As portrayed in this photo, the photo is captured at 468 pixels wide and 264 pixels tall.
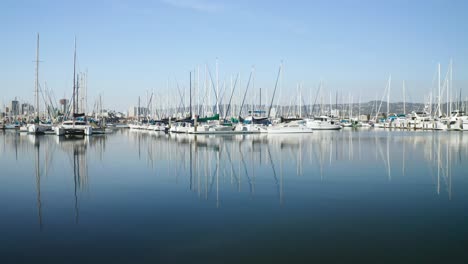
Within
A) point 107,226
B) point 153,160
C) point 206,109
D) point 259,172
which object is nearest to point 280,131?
point 206,109

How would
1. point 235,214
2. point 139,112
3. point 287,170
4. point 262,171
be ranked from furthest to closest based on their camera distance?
point 139,112
point 287,170
point 262,171
point 235,214

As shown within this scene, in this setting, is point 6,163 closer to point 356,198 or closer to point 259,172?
point 259,172

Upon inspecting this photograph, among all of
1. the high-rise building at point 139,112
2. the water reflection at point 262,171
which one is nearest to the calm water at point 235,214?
the water reflection at point 262,171

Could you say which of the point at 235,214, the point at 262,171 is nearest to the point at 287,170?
the point at 262,171

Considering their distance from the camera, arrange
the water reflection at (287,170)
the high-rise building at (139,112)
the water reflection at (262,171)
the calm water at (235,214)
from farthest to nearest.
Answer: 1. the high-rise building at (139,112)
2. the water reflection at (287,170)
3. the water reflection at (262,171)
4. the calm water at (235,214)

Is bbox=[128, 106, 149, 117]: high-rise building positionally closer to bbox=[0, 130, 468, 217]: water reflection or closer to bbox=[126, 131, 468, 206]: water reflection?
bbox=[0, 130, 468, 217]: water reflection

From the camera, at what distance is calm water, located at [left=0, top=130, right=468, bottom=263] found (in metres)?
7.20

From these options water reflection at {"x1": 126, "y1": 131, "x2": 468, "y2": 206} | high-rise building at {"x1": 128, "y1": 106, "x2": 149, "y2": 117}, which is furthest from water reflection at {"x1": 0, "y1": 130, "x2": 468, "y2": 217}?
high-rise building at {"x1": 128, "y1": 106, "x2": 149, "y2": 117}

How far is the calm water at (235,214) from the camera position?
23.6 feet

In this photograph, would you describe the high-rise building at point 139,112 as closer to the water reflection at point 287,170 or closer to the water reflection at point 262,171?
the water reflection at point 262,171

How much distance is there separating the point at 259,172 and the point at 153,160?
802 centimetres

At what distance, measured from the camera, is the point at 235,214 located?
10.0 m

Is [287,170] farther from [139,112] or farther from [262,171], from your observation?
[139,112]

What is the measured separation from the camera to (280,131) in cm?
5800
